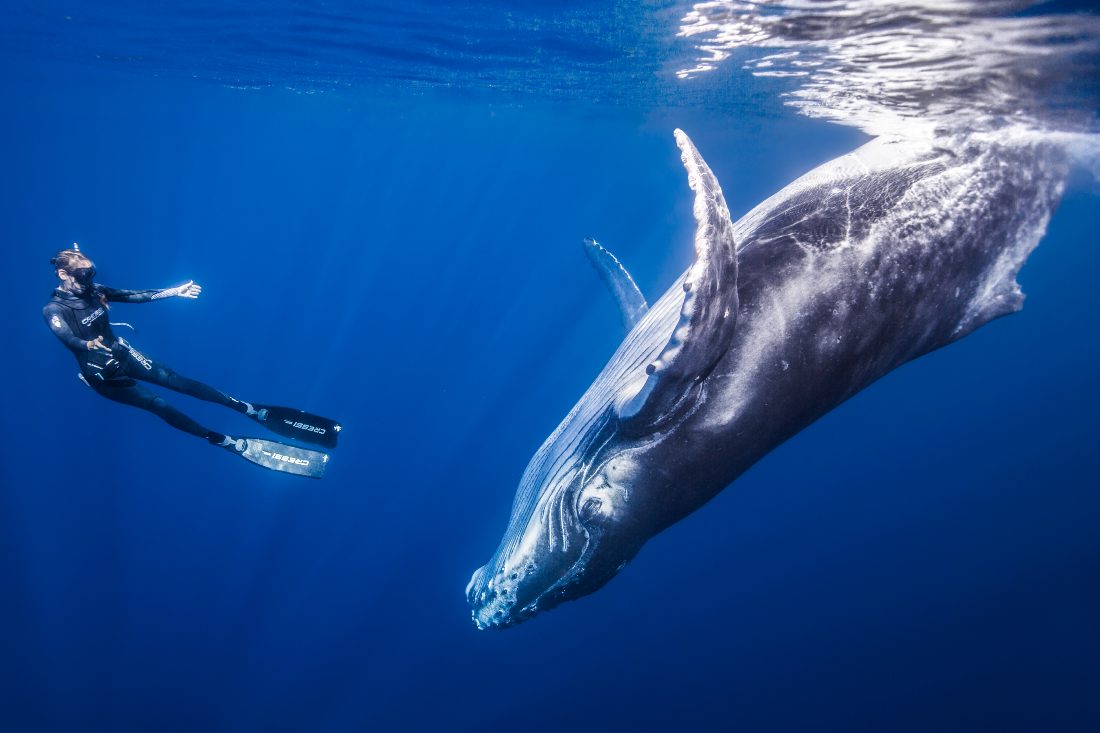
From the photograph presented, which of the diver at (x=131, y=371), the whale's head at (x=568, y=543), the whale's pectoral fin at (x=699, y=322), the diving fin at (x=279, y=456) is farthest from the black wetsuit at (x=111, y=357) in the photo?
the whale's pectoral fin at (x=699, y=322)

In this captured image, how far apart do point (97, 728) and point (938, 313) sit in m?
21.7

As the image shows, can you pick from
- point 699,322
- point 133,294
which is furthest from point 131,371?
point 699,322

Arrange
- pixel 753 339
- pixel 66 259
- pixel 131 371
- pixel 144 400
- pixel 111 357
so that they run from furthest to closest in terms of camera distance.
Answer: pixel 144 400
pixel 131 371
pixel 111 357
pixel 66 259
pixel 753 339

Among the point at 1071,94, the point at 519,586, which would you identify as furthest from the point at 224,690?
the point at 1071,94

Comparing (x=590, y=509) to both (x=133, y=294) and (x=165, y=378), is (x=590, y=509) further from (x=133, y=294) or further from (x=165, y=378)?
(x=165, y=378)

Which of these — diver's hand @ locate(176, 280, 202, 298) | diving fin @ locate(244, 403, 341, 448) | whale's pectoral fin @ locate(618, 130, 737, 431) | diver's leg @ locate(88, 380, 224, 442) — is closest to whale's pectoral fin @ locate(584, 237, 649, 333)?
whale's pectoral fin @ locate(618, 130, 737, 431)

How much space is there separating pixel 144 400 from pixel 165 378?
0.35 meters

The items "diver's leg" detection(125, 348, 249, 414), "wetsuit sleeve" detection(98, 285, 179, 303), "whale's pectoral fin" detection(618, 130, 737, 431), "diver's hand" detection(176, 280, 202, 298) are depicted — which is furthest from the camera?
"diver's leg" detection(125, 348, 249, 414)

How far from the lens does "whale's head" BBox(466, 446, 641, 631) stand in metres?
2.49

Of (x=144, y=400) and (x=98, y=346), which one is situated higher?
(x=98, y=346)

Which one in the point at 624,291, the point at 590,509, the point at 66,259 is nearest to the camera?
the point at 590,509

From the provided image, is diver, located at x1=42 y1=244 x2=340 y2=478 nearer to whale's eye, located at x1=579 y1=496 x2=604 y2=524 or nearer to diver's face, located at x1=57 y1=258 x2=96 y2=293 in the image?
diver's face, located at x1=57 y1=258 x2=96 y2=293

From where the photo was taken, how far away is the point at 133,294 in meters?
5.75

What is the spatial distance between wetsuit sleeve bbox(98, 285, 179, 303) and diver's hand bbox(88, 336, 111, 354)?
481 mm
